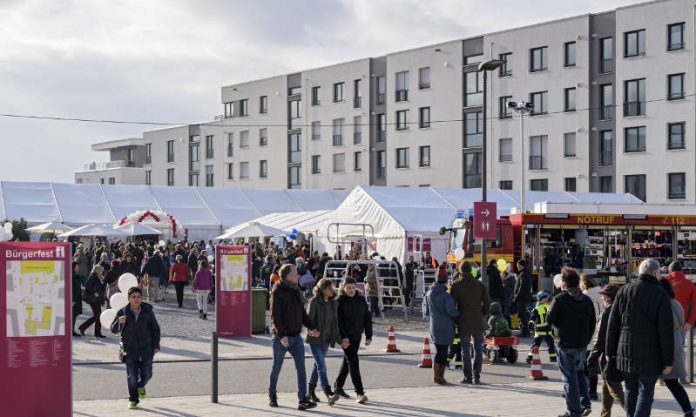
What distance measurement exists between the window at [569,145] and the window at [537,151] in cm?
117

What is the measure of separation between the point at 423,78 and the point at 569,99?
10.5 metres

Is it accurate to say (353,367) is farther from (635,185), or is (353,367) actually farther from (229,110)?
(229,110)

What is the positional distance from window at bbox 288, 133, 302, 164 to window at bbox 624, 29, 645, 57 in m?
26.1

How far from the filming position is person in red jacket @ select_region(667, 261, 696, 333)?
51.8 feet

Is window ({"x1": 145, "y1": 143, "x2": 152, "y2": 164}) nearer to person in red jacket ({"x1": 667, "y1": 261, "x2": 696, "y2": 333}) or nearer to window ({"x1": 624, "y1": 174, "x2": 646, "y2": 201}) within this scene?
window ({"x1": 624, "y1": 174, "x2": 646, "y2": 201})

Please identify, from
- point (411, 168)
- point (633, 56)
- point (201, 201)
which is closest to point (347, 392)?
point (201, 201)

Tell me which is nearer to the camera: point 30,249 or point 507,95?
point 30,249

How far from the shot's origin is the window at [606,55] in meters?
54.1

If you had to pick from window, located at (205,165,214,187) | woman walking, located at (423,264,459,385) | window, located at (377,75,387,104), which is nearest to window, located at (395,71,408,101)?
window, located at (377,75,387,104)

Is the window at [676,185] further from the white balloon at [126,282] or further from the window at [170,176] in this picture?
the window at [170,176]

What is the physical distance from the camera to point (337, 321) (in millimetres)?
12469

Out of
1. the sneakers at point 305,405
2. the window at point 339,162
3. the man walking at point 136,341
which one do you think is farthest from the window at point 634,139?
the man walking at point 136,341

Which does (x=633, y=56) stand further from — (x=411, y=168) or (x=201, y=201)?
(x=201, y=201)

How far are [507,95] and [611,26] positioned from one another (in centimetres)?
716
